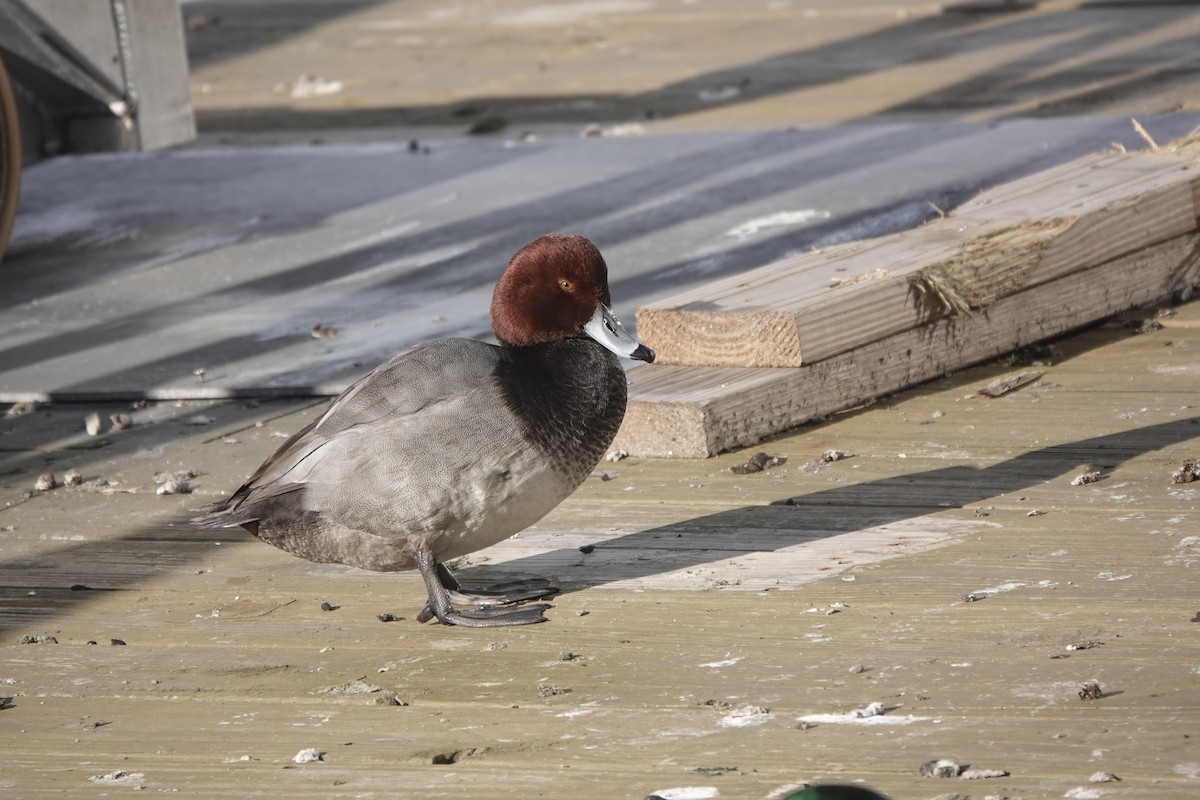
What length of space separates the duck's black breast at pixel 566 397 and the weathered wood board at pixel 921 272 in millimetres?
1142

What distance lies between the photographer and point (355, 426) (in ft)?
11.2

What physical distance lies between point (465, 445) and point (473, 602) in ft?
1.14

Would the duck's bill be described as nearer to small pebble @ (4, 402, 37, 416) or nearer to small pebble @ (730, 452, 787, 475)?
small pebble @ (730, 452, 787, 475)

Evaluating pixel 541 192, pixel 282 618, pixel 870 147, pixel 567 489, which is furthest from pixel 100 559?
pixel 870 147

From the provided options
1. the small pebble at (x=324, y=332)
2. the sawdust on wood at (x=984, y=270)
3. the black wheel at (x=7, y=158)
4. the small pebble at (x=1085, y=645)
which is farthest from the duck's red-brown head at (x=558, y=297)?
the black wheel at (x=7, y=158)

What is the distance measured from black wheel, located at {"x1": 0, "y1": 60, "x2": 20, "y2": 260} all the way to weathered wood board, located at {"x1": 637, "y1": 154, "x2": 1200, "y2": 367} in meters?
2.93

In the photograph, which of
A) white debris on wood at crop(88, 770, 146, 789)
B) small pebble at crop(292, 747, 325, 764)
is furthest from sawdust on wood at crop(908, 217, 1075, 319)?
white debris on wood at crop(88, 770, 146, 789)

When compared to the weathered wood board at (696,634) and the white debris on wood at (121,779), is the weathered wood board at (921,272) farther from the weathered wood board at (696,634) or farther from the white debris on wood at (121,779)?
the white debris on wood at (121,779)

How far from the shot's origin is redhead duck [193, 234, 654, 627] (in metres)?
3.36

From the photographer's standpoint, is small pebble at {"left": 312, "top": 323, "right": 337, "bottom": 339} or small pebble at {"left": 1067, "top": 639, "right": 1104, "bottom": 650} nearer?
small pebble at {"left": 1067, "top": 639, "right": 1104, "bottom": 650}

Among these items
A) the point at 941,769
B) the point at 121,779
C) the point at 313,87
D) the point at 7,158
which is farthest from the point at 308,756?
the point at 313,87

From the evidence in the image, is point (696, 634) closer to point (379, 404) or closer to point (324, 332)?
point (379, 404)

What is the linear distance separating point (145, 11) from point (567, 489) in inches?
178

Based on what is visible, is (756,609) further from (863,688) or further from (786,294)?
(786,294)
